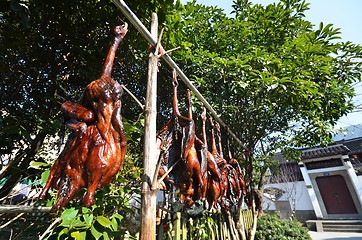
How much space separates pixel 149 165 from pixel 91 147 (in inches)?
19.8

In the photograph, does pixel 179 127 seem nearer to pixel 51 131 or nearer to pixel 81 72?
pixel 51 131

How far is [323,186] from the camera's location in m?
16.9

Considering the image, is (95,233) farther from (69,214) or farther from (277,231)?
(277,231)

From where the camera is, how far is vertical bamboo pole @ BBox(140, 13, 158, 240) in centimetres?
121

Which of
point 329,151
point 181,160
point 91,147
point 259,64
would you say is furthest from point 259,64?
point 329,151

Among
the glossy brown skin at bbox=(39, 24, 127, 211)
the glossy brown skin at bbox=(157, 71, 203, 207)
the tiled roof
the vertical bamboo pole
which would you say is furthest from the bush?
the tiled roof

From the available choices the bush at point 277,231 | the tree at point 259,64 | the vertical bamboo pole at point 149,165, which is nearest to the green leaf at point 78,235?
the vertical bamboo pole at point 149,165

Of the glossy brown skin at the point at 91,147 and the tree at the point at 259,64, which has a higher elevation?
the tree at the point at 259,64

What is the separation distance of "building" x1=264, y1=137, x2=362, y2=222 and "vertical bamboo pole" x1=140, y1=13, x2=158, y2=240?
17.2m

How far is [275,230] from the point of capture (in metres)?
6.24

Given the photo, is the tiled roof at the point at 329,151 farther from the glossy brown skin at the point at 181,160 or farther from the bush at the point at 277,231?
the glossy brown skin at the point at 181,160

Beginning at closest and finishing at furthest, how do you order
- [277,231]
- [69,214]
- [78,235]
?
[78,235] → [69,214] → [277,231]

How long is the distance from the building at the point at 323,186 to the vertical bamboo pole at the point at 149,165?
17.2 m

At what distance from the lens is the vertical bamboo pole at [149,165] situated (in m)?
1.21
